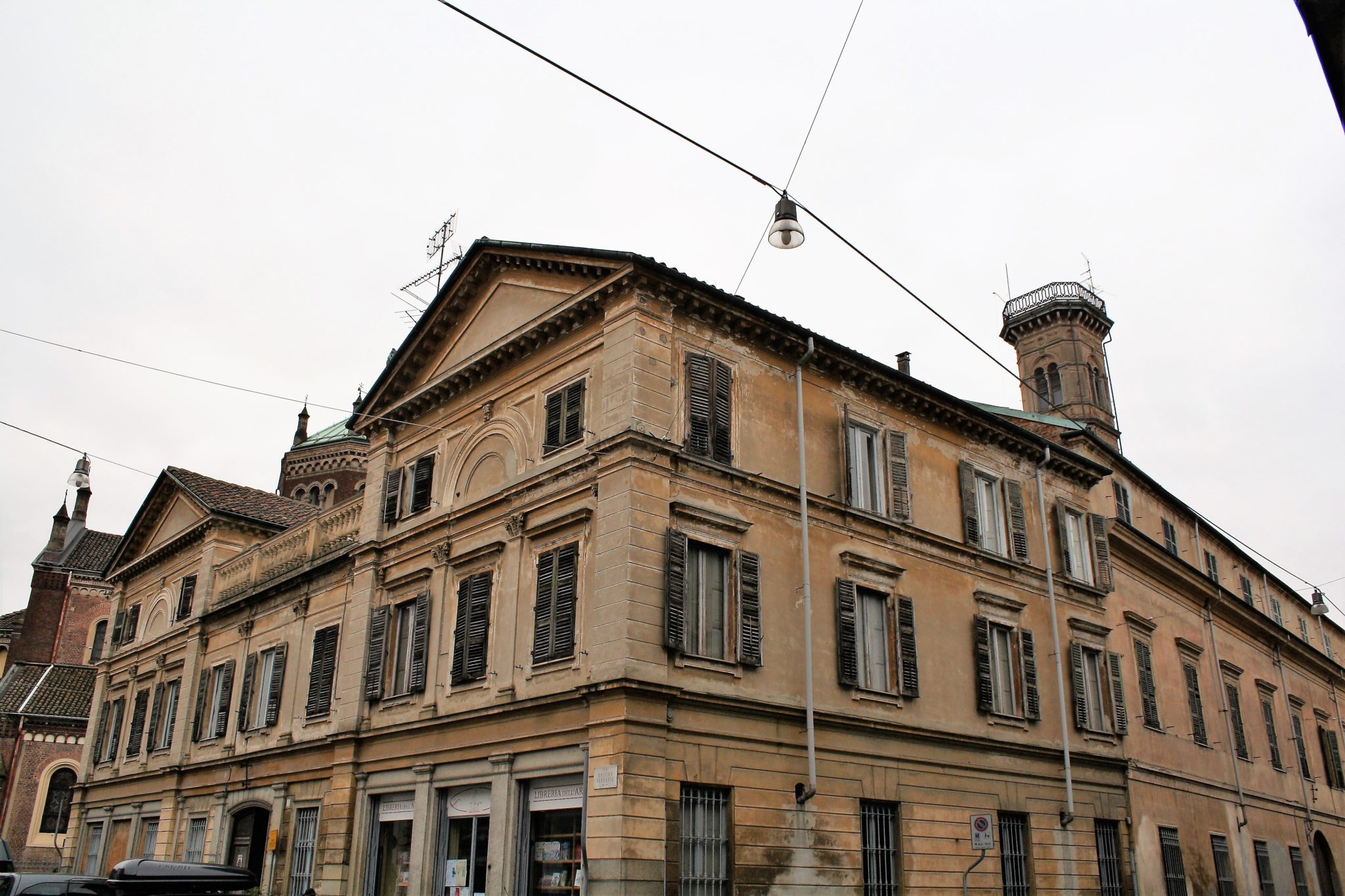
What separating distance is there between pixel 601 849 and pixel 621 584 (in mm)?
3913

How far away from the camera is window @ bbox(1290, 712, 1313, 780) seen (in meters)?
38.5

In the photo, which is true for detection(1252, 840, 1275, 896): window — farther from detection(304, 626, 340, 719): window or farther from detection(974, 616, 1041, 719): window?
detection(304, 626, 340, 719): window

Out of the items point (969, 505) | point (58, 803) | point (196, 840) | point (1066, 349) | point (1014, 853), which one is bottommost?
point (1014, 853)

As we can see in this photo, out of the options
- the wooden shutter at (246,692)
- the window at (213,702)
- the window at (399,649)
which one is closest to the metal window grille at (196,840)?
the window at (213,702)

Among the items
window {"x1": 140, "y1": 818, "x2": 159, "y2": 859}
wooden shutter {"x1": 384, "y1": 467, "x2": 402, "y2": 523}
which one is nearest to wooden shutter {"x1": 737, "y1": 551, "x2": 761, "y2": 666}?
wooden shutter {"x1": 384, "y1": 467, "x2": 402, "y2": 523}

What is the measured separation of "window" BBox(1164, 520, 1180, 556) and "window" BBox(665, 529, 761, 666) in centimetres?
2080

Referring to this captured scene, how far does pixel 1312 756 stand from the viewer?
4016 cm

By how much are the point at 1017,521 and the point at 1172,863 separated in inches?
392

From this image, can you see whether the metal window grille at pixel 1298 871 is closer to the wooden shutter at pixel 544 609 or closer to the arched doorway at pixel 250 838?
the wooden shutter at pixel 544 609

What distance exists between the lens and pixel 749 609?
61.8 feet

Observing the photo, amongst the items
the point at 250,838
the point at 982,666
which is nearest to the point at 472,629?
the point at 982,666

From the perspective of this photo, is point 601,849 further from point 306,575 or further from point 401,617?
point 306,575

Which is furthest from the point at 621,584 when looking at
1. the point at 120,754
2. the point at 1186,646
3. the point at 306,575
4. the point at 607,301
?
the point at 120,754

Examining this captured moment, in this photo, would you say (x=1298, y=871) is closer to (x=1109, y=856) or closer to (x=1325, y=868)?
(x=1325, y=868)
